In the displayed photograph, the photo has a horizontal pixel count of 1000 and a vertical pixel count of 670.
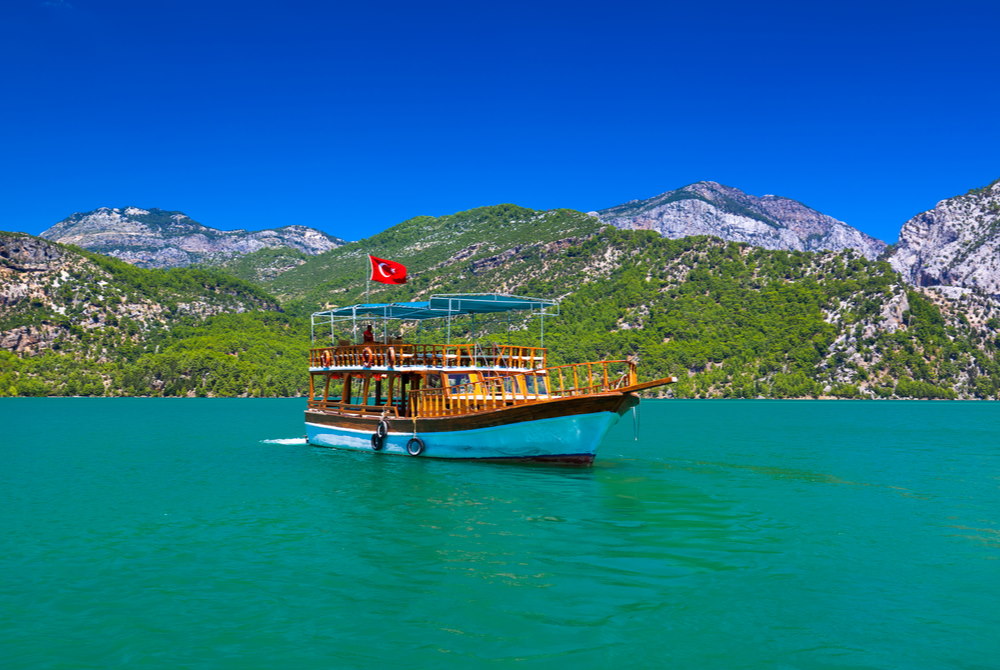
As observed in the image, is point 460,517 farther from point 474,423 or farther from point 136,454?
point 136,454

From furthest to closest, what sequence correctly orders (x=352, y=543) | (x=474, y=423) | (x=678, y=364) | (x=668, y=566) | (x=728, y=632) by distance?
(x=678, y=364) → (x=474, y=423) → (x=352, y=543) → (x=668, y=566) → (x=728, y=632)

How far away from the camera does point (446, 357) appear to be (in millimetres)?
38594

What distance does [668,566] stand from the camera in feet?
58.5

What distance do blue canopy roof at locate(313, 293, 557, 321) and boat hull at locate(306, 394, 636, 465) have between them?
621 centimetres

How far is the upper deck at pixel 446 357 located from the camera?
38000mm

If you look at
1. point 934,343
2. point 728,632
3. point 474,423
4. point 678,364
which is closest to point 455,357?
point 474,423

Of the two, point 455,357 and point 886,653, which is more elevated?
point 455,357

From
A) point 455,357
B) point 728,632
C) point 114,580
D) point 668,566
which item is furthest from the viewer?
point 455,357

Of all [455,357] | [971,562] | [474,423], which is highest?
[455,357]

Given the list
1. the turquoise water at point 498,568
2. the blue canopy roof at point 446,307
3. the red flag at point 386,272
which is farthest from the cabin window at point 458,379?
the red flag at point 386,272

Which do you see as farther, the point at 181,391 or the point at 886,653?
the point at 181,391

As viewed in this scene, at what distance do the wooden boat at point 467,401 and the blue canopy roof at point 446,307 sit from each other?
0.06 metres

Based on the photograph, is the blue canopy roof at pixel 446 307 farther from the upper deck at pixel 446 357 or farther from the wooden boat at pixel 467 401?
the upper deck at pixel 446 357

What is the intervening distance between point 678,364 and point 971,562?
17280cm
